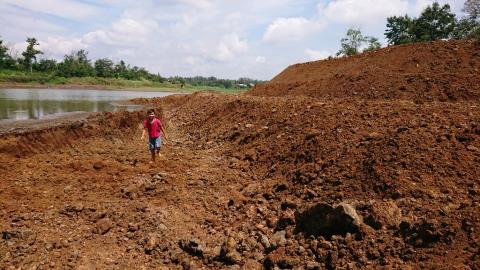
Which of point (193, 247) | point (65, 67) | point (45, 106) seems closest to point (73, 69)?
point (65, 67)

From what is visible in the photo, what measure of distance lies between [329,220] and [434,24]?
4407 cm

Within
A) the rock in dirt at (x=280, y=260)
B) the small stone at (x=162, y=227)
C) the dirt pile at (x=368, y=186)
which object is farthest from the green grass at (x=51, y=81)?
the rock in dirt at (x=280, y=260)

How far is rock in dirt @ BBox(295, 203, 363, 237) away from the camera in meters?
5.06

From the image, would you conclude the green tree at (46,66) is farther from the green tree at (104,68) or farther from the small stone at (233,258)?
the small stone at (233,258)

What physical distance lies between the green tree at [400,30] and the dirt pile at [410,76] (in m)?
27.5

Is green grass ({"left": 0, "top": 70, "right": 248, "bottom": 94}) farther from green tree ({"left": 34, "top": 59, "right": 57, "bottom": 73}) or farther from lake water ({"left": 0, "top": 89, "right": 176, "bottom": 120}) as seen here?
lake water ({"left": 0, "top": 89, "right": 176, "bottom": 120})

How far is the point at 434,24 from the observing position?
42156 millimetres

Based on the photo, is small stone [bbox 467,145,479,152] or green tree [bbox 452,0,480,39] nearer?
small stone [bbox 467,145,479,152]

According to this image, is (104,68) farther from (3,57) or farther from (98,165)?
(98,165)

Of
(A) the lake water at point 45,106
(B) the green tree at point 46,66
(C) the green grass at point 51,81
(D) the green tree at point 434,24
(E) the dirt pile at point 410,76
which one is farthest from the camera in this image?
(B) the green tree at point 46,66

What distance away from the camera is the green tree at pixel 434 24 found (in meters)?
41.2

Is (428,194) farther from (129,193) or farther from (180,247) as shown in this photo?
(129,193)

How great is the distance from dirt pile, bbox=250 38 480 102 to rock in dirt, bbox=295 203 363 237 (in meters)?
8.41

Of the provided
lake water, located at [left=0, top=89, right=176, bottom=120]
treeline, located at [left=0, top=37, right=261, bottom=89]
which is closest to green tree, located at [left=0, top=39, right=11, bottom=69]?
treeline, located at [left=0, top=37, right=261, bottom=89]
